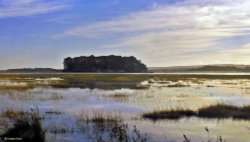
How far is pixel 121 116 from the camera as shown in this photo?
26.4 metres

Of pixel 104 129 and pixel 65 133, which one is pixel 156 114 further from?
pixel 65 133

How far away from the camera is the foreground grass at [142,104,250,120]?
26.7 metres

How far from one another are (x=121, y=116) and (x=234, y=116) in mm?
7620

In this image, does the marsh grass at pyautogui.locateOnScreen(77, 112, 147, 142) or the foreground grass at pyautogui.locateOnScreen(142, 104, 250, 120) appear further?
the foreground grass at pyautogui.locateOnScreen(142, 104, 250, 120)

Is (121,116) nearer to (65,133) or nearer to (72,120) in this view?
(72,120)

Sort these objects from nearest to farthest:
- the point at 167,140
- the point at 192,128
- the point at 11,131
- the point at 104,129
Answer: the point at 11,131
the point at 167,140
the point at 104,129
the point at 192,128

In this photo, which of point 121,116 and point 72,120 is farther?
point 121,116

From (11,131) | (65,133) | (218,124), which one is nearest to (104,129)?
(65,133)

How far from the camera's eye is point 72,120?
957 inches

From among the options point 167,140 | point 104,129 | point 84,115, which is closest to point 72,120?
point 84,115

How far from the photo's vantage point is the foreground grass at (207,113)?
26745mm

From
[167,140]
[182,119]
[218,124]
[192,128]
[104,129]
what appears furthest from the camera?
[182,119]

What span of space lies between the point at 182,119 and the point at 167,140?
747cm

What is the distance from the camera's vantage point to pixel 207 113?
92.2 ft
